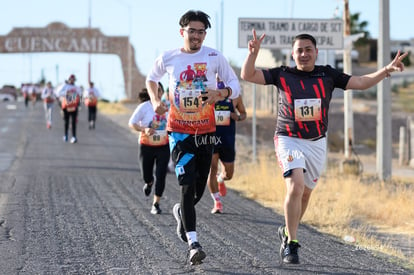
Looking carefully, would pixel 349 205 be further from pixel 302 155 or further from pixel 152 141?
pixel 302 155

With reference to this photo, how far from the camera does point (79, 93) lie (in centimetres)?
2222

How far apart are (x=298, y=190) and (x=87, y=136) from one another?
67.0 feet

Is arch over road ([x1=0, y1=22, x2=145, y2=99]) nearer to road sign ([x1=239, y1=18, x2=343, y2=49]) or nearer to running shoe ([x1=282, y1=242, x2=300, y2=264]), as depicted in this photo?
road sign ([x1=239, y1=18, x2=343, y2=49])

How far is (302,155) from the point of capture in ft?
22.8

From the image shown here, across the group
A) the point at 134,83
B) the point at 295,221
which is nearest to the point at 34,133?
the point at 295,221

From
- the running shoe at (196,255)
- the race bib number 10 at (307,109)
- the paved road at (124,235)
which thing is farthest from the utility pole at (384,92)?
the running shoe at (196,255)

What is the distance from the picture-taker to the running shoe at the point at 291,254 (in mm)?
6828

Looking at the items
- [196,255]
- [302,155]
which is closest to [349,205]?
[302,155]

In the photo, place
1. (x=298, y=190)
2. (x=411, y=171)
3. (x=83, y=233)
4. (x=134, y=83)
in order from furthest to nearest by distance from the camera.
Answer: (x=134, y=83) < (x=411, y=171) < (x=83, y=233) < (x=298, y=190)

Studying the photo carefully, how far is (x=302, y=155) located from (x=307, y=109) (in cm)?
39

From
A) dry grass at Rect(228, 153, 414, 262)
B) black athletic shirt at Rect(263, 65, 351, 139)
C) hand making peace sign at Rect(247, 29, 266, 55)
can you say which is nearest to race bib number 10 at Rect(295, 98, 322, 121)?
black athletic shirt at Rect(263, 65, 351, 139)

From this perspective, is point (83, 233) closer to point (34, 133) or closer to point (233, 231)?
point (233, 231)

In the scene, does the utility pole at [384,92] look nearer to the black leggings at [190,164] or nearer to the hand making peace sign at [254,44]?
the black leggings at [190,164]

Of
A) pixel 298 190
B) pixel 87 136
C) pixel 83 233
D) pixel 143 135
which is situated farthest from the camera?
pixel 87 136
